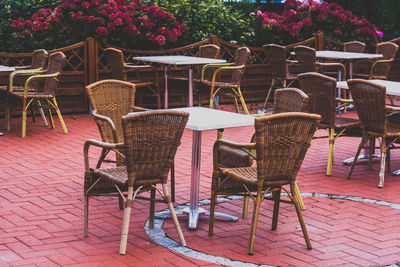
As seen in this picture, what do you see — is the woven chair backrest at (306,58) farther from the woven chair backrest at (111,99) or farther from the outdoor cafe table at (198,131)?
the outdoor cafe table at (198,131)

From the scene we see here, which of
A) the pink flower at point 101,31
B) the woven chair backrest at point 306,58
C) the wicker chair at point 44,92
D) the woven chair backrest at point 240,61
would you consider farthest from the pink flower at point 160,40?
the wicker chair at point 44,92

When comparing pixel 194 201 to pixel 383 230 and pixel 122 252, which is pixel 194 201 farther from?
pixel 383 230

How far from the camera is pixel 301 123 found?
14.2 feet

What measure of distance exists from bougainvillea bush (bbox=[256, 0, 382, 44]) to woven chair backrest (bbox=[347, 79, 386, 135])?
18.8ft

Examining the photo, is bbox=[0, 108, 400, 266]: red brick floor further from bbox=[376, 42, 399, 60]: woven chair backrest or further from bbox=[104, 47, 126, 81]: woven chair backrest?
bbox=[376, 42, 399, 60]: woven chair backrest

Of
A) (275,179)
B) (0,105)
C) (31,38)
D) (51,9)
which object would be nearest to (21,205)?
(275,179)

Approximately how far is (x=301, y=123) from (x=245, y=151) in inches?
24.7

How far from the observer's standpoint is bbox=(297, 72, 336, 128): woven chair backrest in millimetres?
6461

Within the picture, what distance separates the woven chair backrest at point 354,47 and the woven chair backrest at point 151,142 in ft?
26.5

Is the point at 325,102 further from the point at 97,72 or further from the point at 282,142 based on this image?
the point at 97,72

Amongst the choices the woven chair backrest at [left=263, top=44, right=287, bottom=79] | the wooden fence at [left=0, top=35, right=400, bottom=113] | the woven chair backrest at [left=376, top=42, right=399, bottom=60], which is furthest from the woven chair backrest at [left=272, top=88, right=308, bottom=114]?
the woven chair backrest at [left=376, top=42, right=399, bottom=60]

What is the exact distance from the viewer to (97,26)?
10.4m

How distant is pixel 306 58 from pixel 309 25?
2343 millimetres

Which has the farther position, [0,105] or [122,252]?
[0,105]
